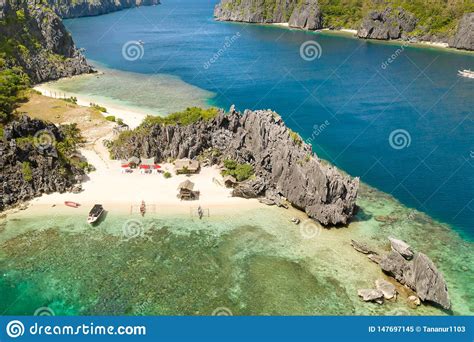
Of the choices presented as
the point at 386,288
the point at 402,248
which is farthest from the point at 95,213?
the point at 402,248

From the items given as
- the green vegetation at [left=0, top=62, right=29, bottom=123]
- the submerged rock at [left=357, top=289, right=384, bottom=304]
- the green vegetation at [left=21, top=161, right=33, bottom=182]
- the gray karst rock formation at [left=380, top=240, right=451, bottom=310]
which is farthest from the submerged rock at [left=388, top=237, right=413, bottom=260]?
the green vegetation at [left=0, top=62, right=29, bottom=123]

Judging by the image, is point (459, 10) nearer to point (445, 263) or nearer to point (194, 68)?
point (194, 68)

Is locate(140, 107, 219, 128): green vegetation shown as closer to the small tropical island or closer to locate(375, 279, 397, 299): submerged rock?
the small tropical island

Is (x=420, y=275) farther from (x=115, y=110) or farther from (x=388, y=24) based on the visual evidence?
(x=388, y=24)

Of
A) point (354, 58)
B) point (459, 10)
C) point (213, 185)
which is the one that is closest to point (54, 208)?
point (213, 185)

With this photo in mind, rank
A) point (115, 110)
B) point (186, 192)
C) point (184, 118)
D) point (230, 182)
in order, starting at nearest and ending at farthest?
1. point (186, 192)
2. point (230, 182)
3. point (184, 118)
4. point (115, 110)
